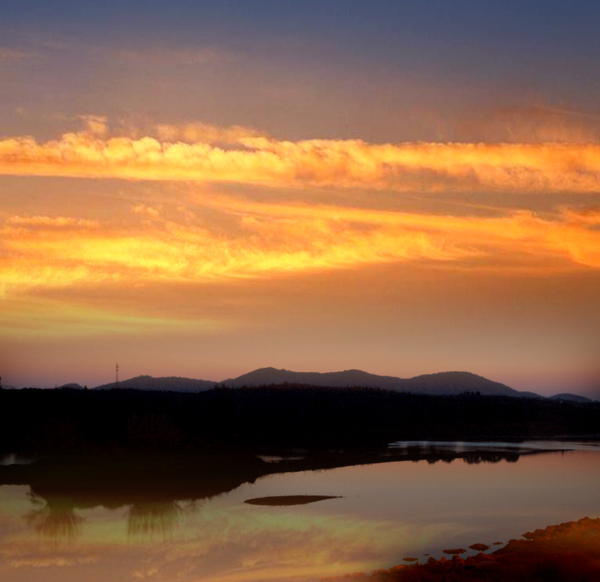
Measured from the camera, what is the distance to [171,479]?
36875 mm

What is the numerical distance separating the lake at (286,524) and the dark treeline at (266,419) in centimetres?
1147

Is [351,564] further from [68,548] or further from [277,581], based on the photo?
[68,548]

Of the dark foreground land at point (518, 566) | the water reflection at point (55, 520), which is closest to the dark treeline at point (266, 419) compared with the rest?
the water reflection at point (55, 520)

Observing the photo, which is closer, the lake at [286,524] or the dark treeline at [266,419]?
the lake at [286,524]

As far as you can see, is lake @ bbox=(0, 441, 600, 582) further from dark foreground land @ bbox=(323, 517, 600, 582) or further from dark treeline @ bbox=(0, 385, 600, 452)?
dark treeline @ bbox=(0, 385, 600, 452)

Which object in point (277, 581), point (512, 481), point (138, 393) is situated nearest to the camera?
point (277, 581)

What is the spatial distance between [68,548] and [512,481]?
21959mm

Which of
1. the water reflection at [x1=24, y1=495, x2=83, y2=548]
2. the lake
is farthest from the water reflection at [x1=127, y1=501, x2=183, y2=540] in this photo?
the water reflection at [x1=24, y1=495, x2=83, y2=548]

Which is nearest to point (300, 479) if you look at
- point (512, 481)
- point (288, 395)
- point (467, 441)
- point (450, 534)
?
point (512, 481)

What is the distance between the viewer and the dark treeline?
47.2 meters

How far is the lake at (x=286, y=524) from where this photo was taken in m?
21.5

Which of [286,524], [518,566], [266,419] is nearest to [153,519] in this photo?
[286,524]

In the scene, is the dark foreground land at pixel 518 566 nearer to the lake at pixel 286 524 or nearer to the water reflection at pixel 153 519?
the lake at pixel 286 524

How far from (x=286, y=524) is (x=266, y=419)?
2351 inches
